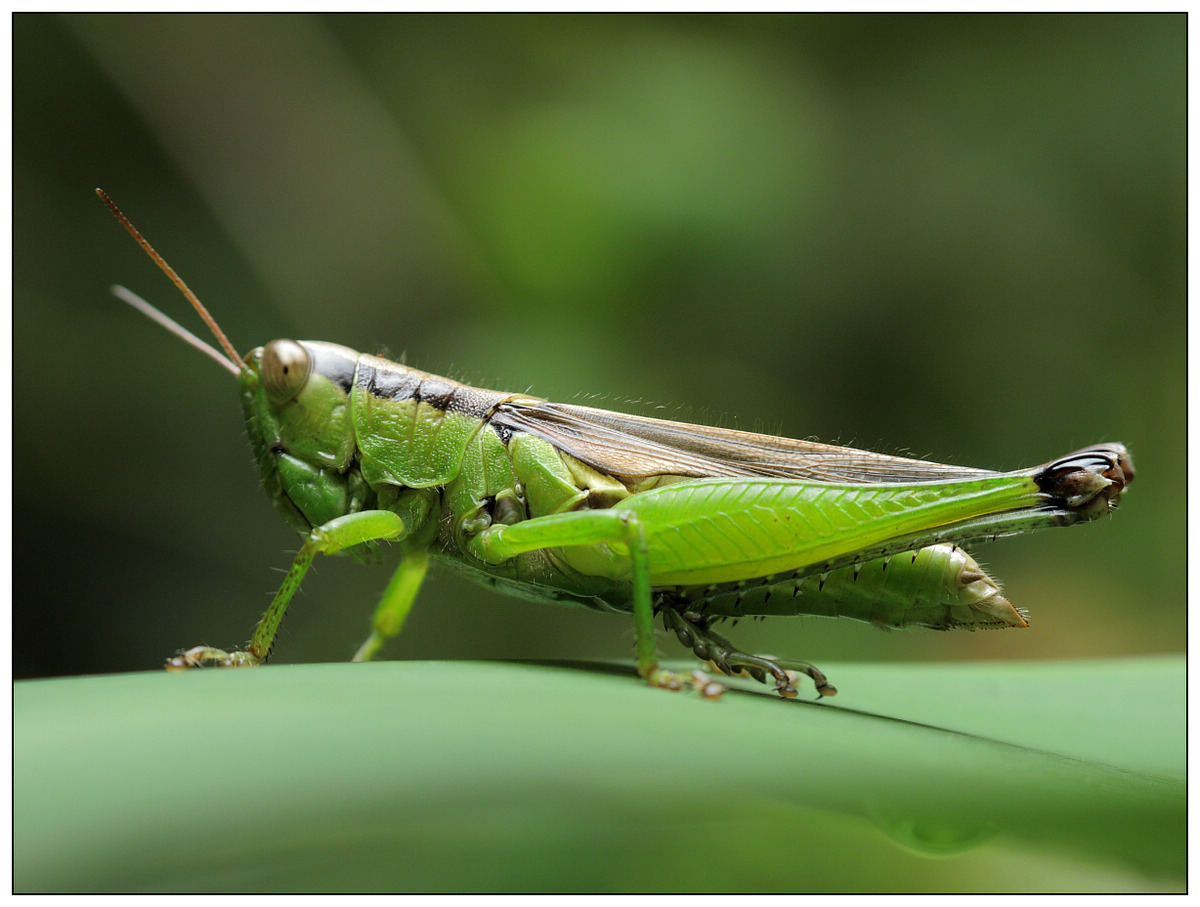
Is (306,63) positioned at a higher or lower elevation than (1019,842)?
higher

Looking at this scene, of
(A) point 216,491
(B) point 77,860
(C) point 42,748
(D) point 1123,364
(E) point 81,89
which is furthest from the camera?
(D) point 1123,364

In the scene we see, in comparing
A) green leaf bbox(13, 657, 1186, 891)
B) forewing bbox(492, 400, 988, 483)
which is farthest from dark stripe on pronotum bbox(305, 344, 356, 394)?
green leaf bbox(13, 657, 1186, 891)

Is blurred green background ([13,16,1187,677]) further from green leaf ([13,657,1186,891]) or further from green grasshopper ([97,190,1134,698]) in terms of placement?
green leaf ([13,657,1186,891])

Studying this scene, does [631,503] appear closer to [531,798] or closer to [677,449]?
[677,449]

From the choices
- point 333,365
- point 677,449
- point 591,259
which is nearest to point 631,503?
point 677,449

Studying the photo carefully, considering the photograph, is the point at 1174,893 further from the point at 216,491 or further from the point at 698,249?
the point at 216,491

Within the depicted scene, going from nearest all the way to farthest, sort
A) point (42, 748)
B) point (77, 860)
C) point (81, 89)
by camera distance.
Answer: point (77, 860) → point (42, 748) → point (81, 89)

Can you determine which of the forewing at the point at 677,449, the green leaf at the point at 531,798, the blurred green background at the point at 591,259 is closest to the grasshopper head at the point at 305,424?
the forewing at the point at 677,449

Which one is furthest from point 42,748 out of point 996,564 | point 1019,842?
point 996,564
